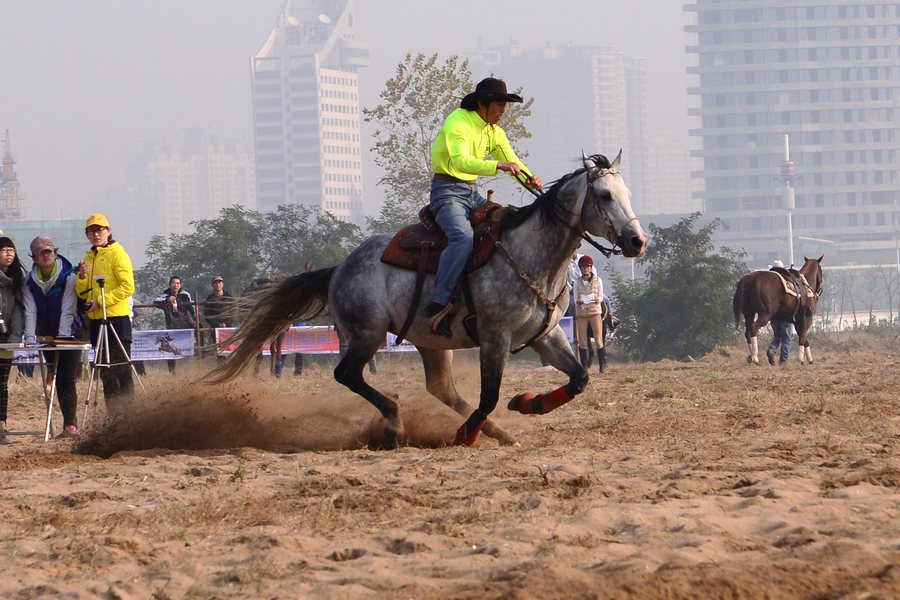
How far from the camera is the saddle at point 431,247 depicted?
32.6 feet

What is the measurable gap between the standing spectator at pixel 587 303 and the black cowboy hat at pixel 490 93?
10.6m

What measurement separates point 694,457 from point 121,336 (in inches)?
220

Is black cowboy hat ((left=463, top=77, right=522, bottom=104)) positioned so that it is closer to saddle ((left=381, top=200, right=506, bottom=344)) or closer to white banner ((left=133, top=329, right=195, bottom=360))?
saddle ((left=381, top=200, right=506, bottom=344))

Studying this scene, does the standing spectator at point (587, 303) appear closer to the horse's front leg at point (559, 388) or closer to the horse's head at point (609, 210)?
the horse's front leg at point (559, 388)

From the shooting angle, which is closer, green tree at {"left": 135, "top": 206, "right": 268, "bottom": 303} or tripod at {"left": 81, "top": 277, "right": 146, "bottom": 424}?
tripod at {"left": 81, "top": 277, "right": 146, "bottom": 424}

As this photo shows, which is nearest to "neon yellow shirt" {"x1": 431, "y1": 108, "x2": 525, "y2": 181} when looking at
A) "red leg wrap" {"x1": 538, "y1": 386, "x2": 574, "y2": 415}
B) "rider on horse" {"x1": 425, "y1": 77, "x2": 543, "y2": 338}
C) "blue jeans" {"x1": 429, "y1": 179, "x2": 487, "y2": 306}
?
"rider on horse" {"x1": 425, "y1": 77, "x2": 543, "y2": 338}

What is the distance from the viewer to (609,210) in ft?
31.4

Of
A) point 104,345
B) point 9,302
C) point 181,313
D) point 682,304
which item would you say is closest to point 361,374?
point 104,345

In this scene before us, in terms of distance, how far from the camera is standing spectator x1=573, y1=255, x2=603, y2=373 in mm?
21062

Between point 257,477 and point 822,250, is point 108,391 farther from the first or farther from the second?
point 822,250

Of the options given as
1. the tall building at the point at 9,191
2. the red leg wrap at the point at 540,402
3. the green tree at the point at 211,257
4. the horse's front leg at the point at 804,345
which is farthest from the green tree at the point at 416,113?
the tall building at the point at 9,191

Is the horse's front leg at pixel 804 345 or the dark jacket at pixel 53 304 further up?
the dark jacket at pixel 53 304

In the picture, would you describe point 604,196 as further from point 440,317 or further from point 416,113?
point 416,113

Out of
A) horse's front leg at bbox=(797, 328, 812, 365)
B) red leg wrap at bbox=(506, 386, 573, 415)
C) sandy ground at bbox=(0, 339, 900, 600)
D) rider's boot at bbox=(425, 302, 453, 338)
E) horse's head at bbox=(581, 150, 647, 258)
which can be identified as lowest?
horse's front leg at bbox=(797, 328, 812, 365)
